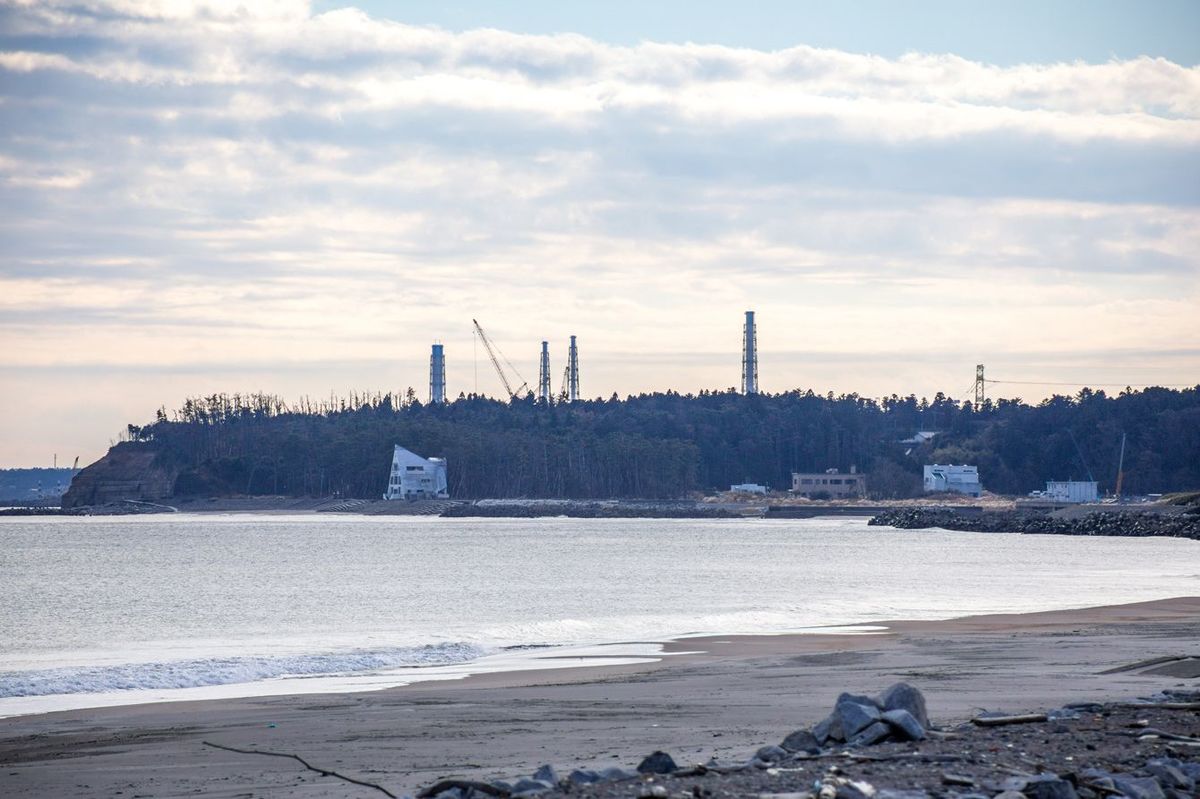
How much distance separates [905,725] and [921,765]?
105 centimetres

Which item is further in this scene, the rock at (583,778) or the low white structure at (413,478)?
the low white structure at (413,478)

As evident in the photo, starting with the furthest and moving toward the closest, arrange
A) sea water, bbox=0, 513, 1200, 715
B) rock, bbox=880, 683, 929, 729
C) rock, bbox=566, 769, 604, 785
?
1. sea water, bbox=0, 513, 1200, 715
2. rock, bbox=880, 683, 929, 729
3. rock, bbox=566, 769, 604, 785

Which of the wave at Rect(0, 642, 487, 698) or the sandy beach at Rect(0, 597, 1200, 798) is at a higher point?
the sandy beach at Rect(0, 597, 1200, 798)

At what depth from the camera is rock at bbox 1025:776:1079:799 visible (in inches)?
394

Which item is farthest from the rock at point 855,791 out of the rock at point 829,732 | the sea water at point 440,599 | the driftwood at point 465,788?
the sea water at point 440,599

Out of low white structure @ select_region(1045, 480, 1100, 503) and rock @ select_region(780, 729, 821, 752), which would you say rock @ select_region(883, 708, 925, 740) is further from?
low white structure @ select_region(1045, 480, 1100, 503)

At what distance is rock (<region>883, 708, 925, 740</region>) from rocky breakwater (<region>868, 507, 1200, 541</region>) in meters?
98.9

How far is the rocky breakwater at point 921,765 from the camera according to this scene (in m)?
10.2

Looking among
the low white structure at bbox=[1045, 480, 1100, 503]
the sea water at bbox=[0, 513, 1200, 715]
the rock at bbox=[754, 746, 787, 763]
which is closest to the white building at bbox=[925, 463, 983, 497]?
the low white structure at bbox=[1045, 480, 1100, 503]

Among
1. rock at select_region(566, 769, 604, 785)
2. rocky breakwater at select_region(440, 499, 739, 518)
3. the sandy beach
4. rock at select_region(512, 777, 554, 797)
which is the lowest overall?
rocky breakwater at select_region(440, 499, 739, 518)

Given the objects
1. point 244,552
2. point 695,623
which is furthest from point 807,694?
point 244,552

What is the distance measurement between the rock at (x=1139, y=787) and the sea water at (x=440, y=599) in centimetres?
1384

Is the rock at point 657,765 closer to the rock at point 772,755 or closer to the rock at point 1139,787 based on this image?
the rock at point 772,755

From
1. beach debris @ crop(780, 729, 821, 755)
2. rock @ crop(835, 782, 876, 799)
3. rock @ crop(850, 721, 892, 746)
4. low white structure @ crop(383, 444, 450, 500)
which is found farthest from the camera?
low white structure @ crop(383, 444, 450, 500)
